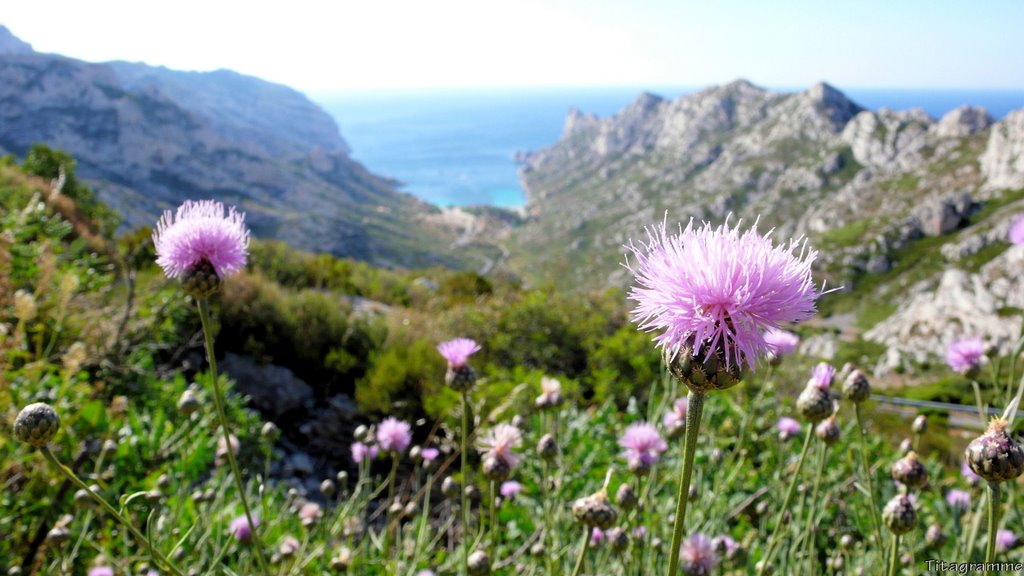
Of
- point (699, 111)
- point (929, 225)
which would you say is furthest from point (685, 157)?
point (929, 225)

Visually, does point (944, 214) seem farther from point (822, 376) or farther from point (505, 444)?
point (505, 444)

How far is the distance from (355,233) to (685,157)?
303 ft

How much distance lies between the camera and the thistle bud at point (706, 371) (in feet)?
3.93

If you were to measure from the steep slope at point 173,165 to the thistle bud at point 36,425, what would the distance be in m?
73.4

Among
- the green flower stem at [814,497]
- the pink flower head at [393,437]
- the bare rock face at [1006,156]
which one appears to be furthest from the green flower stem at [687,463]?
the bare rock face at [1006,156]

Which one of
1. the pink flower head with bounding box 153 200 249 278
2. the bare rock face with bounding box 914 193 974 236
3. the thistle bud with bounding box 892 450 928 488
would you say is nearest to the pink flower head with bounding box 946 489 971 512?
the thistle bud with bounding box 892 450 928 488

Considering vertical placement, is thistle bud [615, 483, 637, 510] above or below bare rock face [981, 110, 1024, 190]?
above

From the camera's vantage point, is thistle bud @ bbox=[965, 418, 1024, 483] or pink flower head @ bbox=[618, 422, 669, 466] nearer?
thistle bud @ bbox=[965, 418, 1024, 483]

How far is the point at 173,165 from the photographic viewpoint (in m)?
93.9

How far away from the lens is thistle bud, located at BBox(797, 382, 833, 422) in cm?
213

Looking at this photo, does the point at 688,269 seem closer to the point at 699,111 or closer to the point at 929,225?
the point at 929,225

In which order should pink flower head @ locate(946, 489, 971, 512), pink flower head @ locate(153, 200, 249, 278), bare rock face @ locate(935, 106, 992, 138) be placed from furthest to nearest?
bare rock face @ locate(935, 106, 992, 138) → pink flower head @ locate(946, 489, 971, 512) → pink flower head @ locate(153, 200, 249, 278)

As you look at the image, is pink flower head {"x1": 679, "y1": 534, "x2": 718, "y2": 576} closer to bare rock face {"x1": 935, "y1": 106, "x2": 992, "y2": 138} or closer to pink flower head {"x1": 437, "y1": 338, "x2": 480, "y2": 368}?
pink flower head {"x1": 437, "y1": 338, "x2": 480, "y2": 368}

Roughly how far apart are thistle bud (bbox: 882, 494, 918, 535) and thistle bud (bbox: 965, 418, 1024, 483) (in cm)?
37
